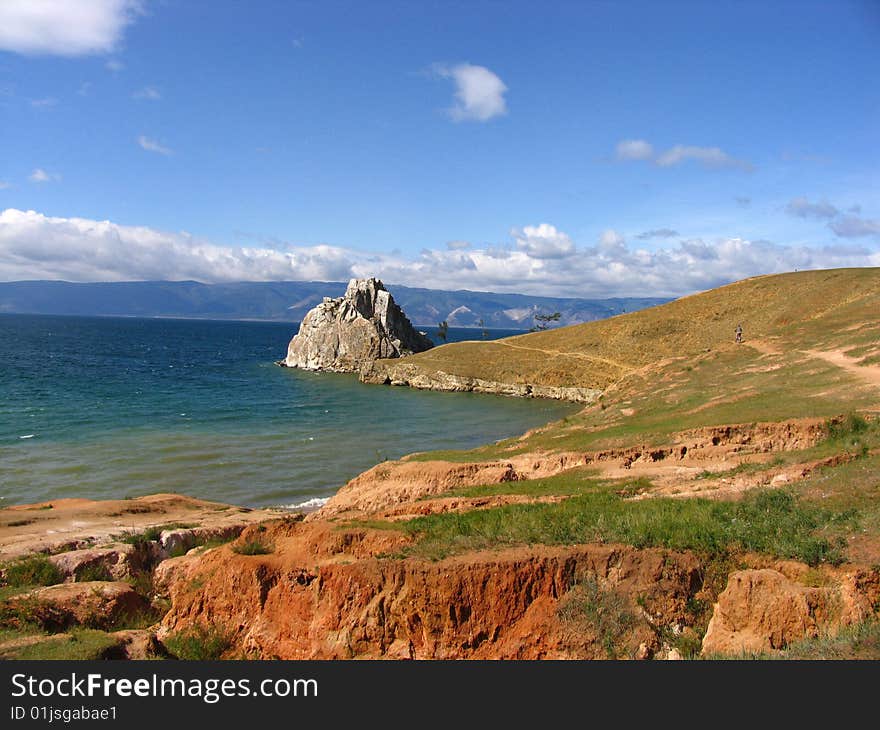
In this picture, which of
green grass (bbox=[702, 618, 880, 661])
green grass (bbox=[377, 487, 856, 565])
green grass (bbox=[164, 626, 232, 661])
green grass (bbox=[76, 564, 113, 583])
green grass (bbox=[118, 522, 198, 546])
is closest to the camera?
green grass (bbox=[702, 618, 880, 661])

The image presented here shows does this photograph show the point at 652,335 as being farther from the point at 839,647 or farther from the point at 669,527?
the point at 839,647

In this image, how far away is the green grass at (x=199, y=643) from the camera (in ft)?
41.1

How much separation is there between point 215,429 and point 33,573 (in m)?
35.6

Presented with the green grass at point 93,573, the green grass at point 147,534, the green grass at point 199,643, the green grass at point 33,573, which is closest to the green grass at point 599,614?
the green grass at point 199,643

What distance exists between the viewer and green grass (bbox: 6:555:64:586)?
16172 mm

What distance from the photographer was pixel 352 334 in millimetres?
112250

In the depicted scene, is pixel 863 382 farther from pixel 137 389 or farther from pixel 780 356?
pixel 137 389

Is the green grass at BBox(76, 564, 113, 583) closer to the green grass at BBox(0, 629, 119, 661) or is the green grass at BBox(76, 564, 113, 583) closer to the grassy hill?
the green grass at BBox(0, 629, 119, 661)

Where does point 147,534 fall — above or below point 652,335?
below

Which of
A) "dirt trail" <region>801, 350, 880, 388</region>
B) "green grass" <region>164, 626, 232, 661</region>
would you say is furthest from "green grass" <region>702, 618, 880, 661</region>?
"dirt trail" <region>801, 350, 880, 388</region>

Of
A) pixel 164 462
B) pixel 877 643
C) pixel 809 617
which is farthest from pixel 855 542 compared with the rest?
pixel 164 462

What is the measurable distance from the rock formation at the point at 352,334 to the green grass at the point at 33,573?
88886mm

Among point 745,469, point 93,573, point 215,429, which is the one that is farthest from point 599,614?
point 215,429

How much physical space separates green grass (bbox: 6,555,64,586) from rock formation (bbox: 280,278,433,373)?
88886mm
